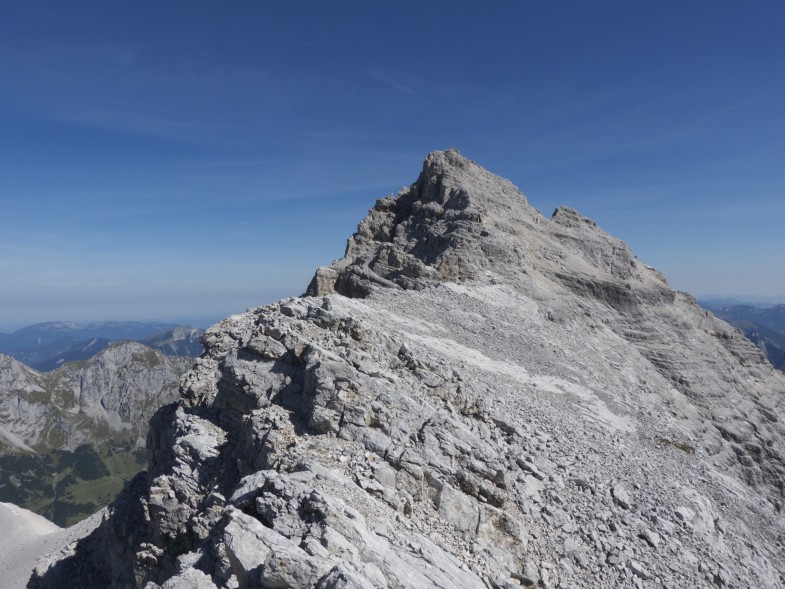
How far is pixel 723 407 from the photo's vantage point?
4988 centimetres

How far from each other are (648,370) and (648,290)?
19.9 m

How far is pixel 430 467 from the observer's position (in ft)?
62.0

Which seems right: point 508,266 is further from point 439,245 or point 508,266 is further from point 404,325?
point 404,325

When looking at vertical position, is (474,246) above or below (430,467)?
above

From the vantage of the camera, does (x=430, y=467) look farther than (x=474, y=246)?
No

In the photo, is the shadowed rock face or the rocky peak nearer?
the shadowed rock face

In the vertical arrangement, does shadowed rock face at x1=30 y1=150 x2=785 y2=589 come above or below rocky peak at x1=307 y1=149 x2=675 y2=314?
below

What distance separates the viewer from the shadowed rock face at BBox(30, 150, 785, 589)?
14.2 metres

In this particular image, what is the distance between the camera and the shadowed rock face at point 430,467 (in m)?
14.2

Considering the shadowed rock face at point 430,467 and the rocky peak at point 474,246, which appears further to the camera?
the rocky peak at point 474,246

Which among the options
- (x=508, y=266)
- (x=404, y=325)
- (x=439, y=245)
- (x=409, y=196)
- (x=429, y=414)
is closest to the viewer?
(x=429, y=414)

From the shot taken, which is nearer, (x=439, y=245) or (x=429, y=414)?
(x=429, y=414)

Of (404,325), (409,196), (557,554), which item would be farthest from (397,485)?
(409,196)

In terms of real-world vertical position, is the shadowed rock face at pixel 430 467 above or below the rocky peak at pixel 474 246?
below
